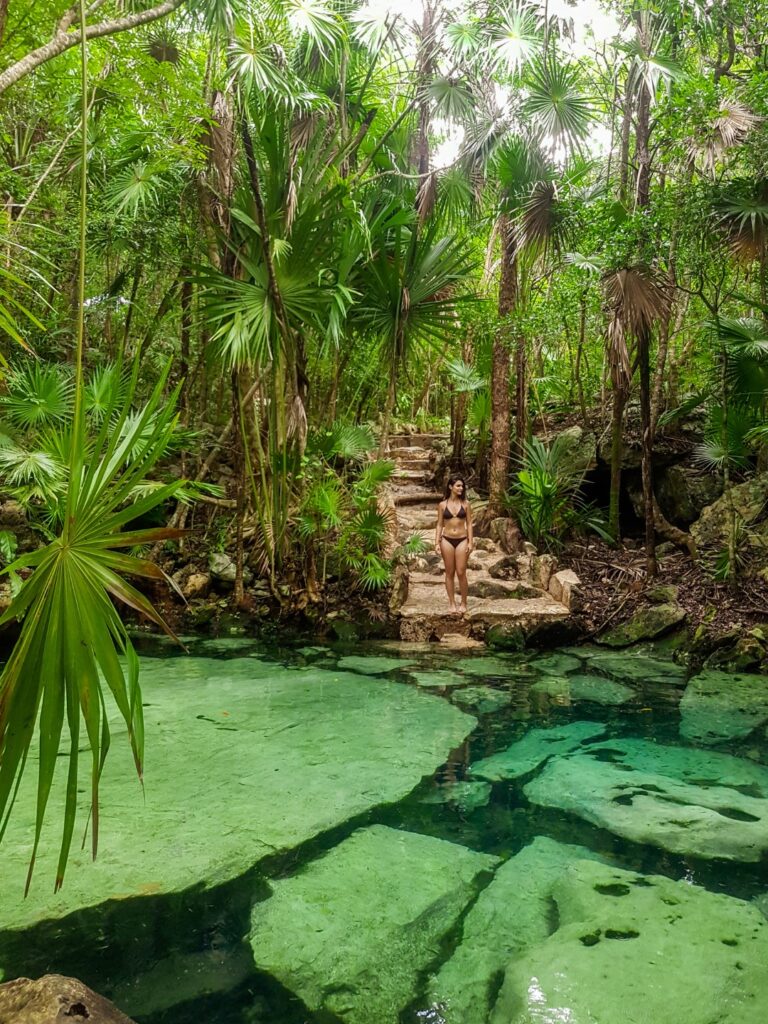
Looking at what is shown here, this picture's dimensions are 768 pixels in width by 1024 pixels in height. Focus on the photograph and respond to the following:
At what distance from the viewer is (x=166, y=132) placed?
5207mm

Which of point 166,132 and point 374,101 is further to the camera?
point 374,101

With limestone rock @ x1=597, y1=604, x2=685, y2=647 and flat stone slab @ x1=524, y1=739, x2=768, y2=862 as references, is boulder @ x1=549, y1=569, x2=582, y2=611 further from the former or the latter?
flat stone slab @ x1=524, y1=739, x2=768, y2=862

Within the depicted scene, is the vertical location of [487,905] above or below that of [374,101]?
below

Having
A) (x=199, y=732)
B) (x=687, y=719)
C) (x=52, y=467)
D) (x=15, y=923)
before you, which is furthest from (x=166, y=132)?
(x=687, y=719)

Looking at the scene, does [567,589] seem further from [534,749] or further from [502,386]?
[534,749]

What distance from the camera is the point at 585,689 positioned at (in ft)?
15.4

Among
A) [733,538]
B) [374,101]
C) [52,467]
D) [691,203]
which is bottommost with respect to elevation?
[733,538]

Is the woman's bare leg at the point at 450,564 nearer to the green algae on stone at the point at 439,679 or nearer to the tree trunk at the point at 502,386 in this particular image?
the green algae on stone at the point at 439,679

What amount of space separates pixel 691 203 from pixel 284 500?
13.8ft

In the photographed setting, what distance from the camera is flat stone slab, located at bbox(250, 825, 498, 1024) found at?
174 centimetres

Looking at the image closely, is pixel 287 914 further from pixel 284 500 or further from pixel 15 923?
pixel 284 500

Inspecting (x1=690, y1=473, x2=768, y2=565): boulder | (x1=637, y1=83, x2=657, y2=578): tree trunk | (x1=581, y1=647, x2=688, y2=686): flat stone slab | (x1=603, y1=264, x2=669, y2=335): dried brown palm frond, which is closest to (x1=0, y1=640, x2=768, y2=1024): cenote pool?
(x1=581, y1=647, x2=688, y2=686): flat stone slab

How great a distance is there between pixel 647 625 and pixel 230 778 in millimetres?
4126

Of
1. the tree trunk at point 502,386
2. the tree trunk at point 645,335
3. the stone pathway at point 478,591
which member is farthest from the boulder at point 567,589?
the tree trunk at point 502,386
